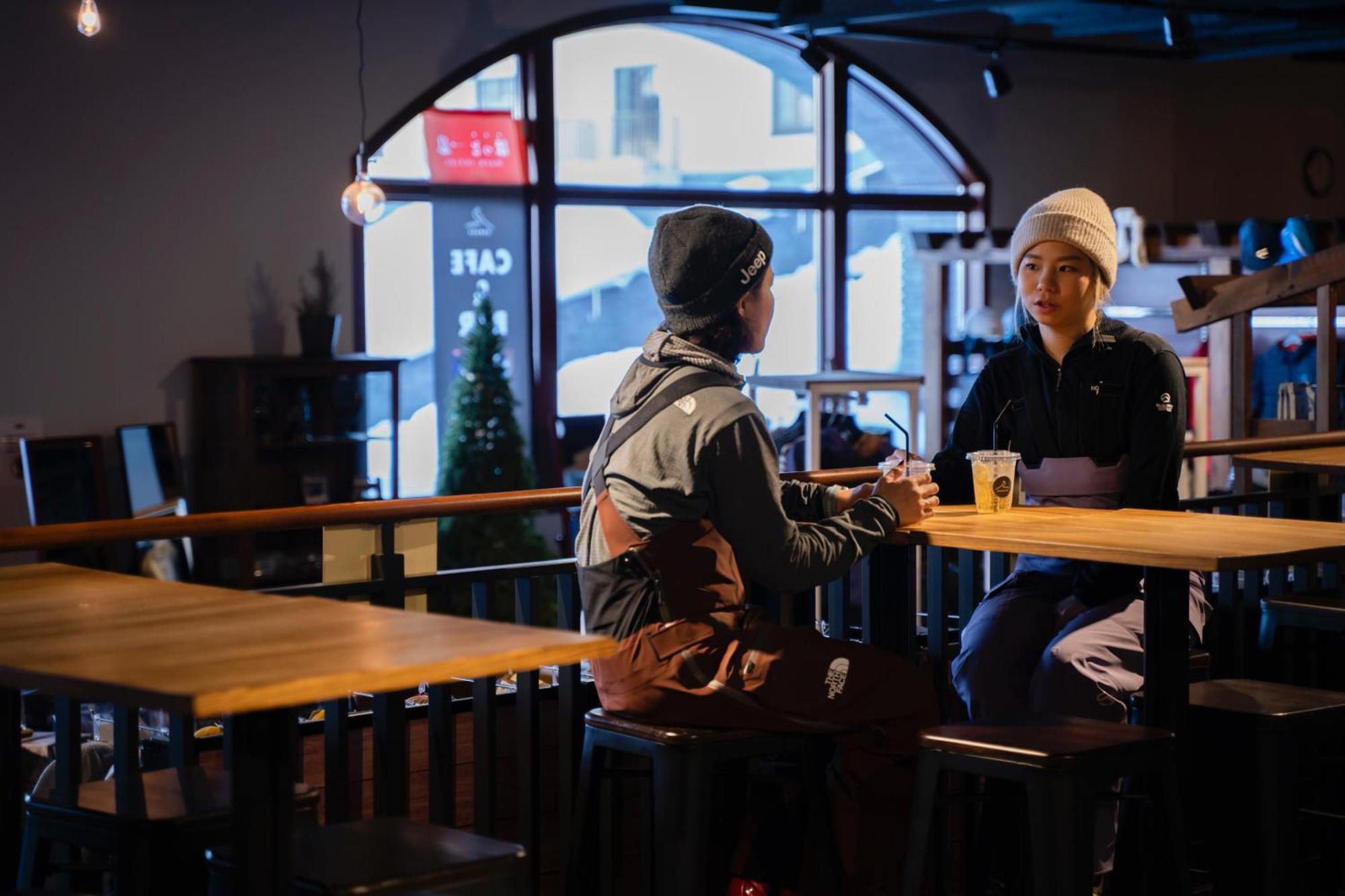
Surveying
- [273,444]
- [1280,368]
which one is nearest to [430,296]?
[273,444]

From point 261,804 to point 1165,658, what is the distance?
1.45 m

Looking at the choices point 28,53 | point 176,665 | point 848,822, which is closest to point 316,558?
point 28,53

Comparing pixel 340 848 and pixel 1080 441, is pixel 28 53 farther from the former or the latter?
pixel 340 848

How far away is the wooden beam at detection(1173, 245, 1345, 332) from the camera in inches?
212

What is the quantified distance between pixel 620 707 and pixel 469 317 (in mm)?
7416

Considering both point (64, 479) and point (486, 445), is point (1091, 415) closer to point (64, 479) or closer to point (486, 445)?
point (64, 479)

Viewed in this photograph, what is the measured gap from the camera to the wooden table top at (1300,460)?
358 centimetres

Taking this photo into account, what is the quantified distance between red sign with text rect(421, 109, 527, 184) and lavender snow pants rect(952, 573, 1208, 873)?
6968 millimetres

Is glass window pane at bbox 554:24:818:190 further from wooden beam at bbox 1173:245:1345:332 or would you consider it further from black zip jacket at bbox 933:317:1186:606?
black zip jacket at bbox 933:317:1186:606

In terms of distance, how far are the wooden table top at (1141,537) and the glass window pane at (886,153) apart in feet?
27.2

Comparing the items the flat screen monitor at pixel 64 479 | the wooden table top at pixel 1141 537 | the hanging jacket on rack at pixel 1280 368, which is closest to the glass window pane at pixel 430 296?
the flat screen monitor at pixel 64 479

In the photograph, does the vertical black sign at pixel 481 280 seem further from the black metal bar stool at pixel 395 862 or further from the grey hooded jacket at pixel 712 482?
the black metal bar stool at pixel 395 862

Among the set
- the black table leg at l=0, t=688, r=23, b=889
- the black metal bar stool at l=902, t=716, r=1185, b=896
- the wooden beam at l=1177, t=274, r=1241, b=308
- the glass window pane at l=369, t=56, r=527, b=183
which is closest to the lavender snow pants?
the black metal bar stool at l=902, t=716, r=1185, b=896

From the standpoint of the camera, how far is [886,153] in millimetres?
11078
